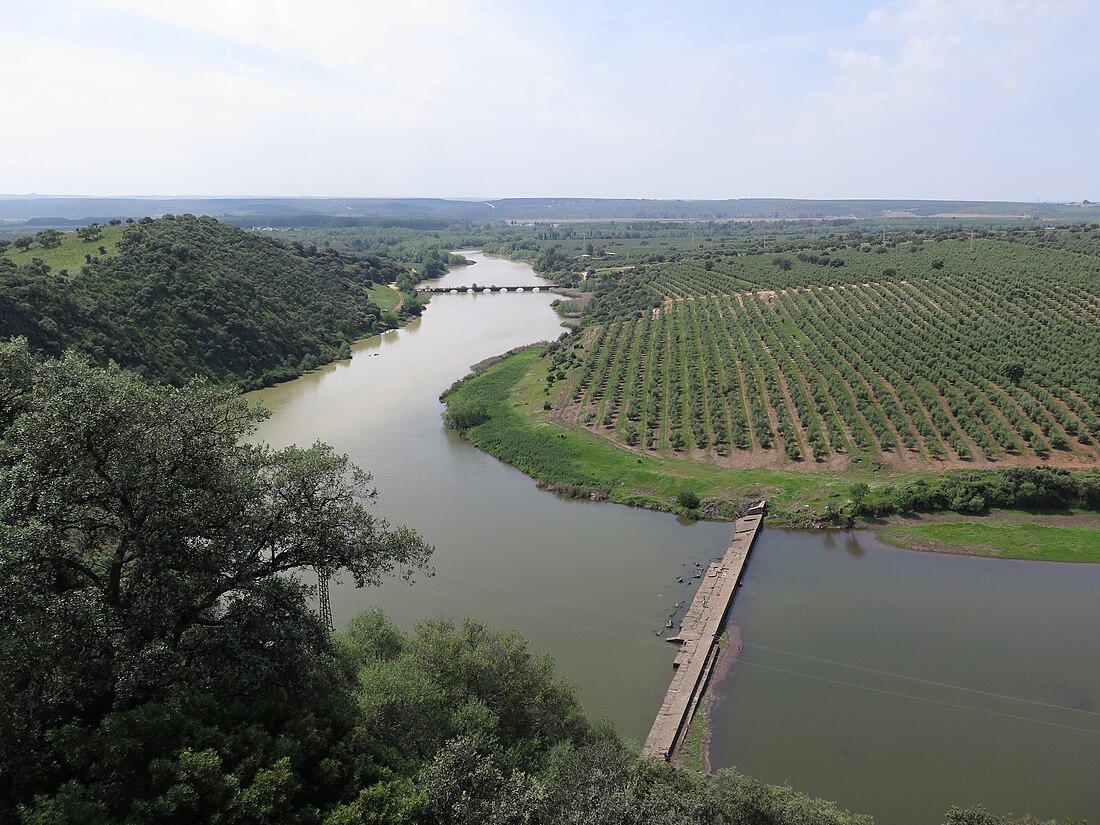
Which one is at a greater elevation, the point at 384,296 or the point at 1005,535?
the point at 384,296

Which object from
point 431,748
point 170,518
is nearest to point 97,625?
point 170,518

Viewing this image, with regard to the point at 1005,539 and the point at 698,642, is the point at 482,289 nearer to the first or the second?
the point at 1005,539

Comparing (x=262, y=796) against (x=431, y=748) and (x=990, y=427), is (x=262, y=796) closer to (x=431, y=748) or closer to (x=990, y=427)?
(x=431, y=748)

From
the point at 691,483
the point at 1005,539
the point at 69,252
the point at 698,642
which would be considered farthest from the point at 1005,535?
the point at 69,252

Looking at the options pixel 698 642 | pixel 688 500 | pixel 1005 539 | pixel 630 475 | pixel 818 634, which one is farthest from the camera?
pixel 630 475

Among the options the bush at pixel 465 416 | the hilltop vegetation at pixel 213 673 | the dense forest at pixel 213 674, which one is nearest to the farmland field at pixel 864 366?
the bush at pixel 465 416

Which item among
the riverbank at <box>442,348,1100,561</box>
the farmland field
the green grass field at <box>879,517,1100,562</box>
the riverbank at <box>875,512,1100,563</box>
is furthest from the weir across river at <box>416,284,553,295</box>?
the green grass field at <box>879,517,1100,562</box>

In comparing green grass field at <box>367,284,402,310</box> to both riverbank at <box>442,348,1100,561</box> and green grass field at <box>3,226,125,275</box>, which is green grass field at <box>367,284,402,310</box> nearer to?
green grass field at <box>3,226,125,275</box>
